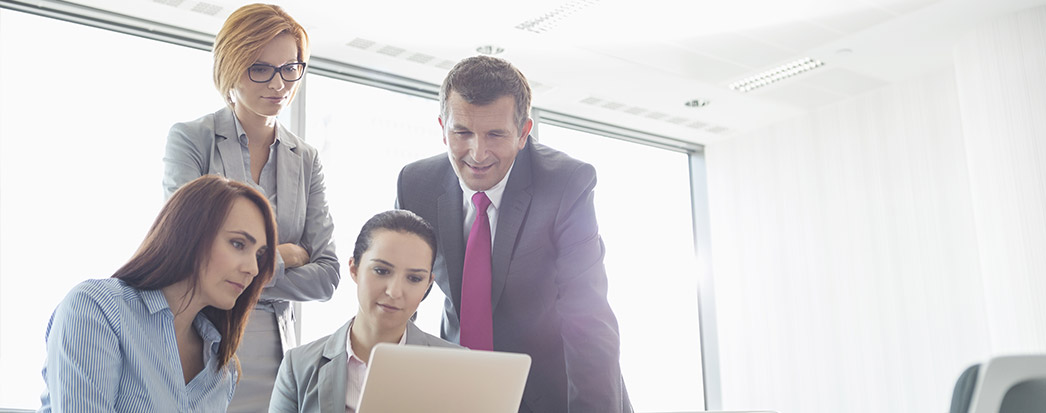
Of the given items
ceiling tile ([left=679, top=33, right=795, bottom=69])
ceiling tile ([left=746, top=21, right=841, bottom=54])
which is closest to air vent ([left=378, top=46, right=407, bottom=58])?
ceiling tile ([left=679, top=33, right=795, bottom=69])

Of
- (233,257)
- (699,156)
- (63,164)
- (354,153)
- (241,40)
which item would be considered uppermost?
(699,156)

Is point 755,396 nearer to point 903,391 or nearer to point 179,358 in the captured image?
point 903,391

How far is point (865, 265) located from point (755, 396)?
130 centimetres

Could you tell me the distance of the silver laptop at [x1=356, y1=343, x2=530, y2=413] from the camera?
125 centimetres

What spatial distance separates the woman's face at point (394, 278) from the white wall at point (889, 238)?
365 centimetres

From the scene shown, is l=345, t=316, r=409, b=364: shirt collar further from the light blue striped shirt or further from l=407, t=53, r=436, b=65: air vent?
l=407, t=53, r=436, b=65: air vent

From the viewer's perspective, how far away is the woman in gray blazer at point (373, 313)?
195 cm

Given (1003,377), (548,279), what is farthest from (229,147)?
(1003,377)

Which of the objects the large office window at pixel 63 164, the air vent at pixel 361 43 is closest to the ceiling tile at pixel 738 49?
the air vent at pixel 361 43

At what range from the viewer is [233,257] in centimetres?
174

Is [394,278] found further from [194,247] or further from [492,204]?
[194,247]

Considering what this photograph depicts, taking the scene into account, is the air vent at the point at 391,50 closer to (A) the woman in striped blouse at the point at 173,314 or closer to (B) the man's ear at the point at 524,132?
(B) the man's ear at the point at 524,132

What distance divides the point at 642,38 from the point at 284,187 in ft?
10.7

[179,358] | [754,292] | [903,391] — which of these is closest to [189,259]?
[179,358]
